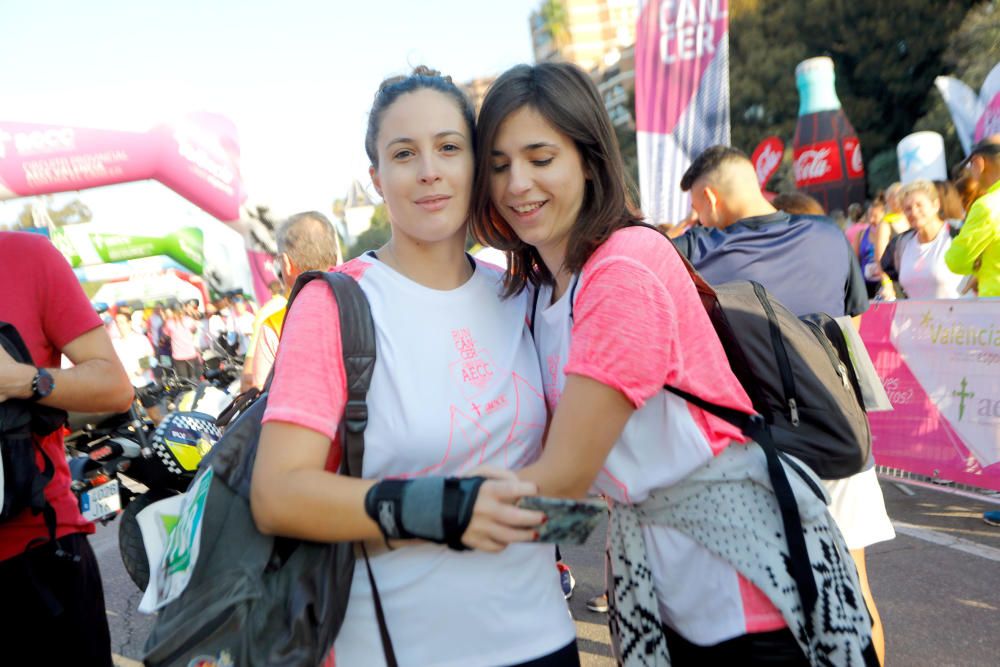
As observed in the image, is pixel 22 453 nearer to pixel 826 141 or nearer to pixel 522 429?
pixel 522 429

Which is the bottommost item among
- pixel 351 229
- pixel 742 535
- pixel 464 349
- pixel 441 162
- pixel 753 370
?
pixel 351 229

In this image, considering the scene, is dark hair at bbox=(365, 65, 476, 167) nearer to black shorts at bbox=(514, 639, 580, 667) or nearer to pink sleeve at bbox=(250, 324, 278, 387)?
black shorts at bbox=(514, 639, 580, 667)

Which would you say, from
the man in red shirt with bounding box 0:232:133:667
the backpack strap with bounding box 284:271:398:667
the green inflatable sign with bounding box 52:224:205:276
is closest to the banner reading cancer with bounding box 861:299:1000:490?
the backpack strap with bounding box 284:271:398:667

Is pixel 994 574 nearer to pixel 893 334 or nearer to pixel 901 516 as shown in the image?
pixel 901 516

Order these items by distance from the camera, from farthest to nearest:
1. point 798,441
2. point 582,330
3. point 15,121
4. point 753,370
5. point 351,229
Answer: point 351,229 < point 15,121 < point 798,441 < point 753,370 < point 582,330

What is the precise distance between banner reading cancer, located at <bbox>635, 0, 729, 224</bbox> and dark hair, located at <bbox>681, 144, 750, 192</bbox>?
412 centimetres

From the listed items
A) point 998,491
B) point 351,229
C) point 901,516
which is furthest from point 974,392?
point 351,229

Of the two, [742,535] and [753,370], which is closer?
[742,535]

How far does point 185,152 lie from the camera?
1156 centimetres

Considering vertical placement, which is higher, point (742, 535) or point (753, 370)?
point (753, 370)

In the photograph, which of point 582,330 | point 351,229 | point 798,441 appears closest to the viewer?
point 582,330

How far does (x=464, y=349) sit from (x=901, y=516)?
4.23 metres

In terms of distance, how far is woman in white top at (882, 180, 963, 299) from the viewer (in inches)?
223

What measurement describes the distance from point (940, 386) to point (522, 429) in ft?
13.8
